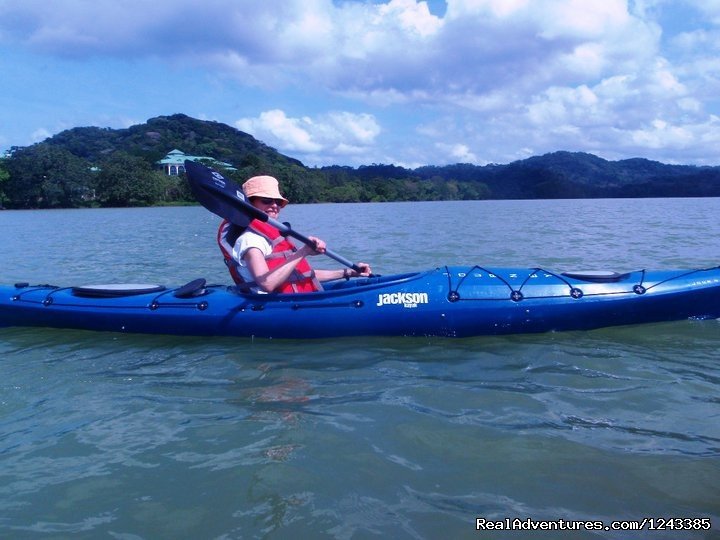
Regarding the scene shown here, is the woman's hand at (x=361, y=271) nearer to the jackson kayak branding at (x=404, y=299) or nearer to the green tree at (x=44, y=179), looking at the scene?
the jackson kayak branding at (x=404, y=299)

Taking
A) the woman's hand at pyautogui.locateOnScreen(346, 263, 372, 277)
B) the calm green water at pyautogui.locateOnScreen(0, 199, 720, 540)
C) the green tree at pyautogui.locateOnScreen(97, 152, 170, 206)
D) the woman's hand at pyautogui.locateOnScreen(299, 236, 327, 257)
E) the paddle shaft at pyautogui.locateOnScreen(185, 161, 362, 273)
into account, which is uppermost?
the green tree at pyautogui.locateOnScreen(97, 152, 170, 206)

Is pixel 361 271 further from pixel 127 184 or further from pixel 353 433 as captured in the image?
pixel 127 184

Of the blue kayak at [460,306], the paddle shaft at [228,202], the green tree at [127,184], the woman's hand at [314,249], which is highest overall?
the green tree at [127,184]

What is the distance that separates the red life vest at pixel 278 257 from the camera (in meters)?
5.02

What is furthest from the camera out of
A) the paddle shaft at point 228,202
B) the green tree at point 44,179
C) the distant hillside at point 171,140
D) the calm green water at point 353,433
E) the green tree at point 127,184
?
the distant hillside at point 171,140

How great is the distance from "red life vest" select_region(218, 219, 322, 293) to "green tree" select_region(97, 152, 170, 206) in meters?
48.4

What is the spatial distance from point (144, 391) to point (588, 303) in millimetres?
3331

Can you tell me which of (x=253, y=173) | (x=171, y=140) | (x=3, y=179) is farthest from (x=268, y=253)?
(x=171, y=140)

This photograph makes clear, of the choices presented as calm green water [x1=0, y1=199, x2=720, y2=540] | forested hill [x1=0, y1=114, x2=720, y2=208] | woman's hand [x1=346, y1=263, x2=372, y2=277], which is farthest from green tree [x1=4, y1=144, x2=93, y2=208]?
woman's hand [x1=346, y1=263, x2=372, y2=277]

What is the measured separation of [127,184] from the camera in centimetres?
5009

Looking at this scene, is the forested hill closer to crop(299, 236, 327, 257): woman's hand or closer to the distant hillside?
the distant hillside

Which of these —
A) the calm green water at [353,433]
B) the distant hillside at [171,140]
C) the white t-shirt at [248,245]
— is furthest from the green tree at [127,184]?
the white t-shirt at [248,245]

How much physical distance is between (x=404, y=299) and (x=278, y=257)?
106 cm

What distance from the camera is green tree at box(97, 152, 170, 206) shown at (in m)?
50.1
